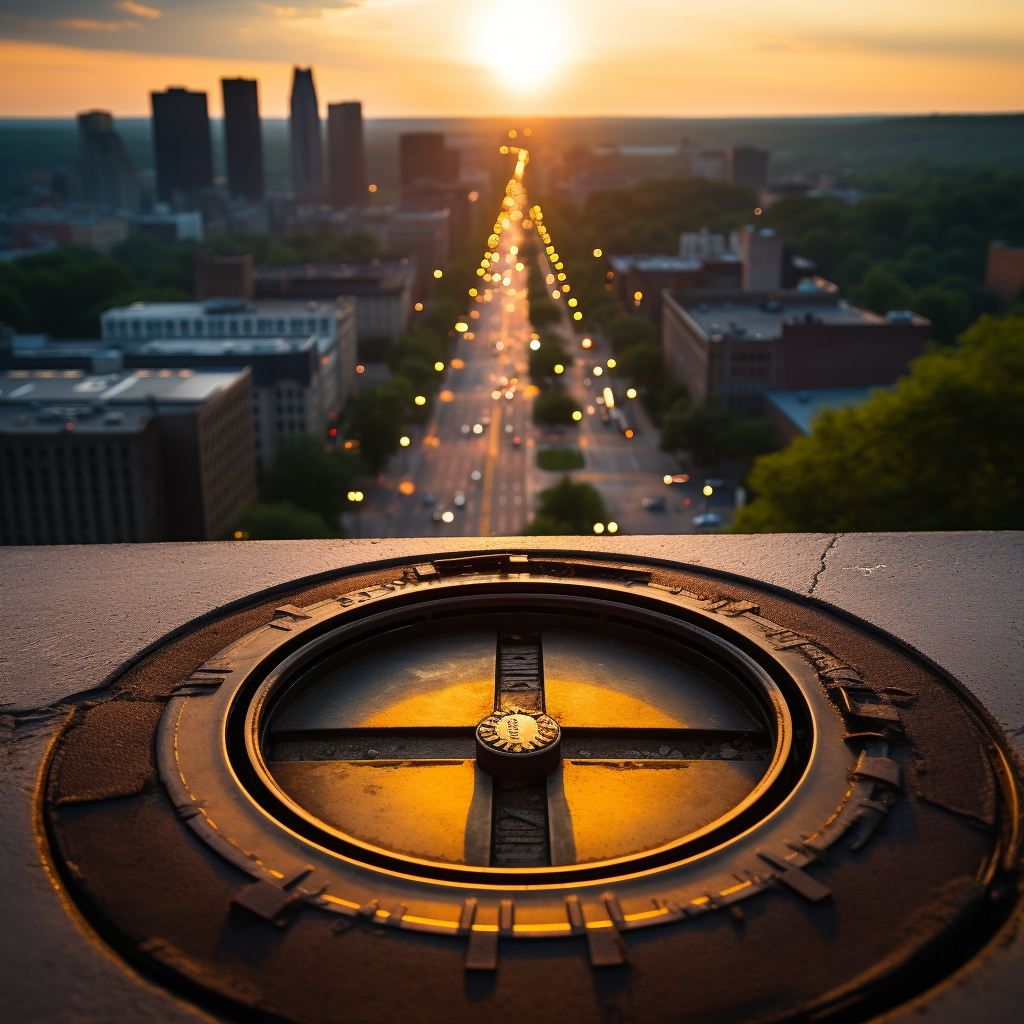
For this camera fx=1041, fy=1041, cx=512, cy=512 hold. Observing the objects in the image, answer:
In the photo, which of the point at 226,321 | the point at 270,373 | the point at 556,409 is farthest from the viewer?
the point at 226,321

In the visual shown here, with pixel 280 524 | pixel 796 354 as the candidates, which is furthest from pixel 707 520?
pixel 280 524

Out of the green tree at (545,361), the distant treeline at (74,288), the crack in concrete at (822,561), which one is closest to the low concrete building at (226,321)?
the green tree at (545,361)

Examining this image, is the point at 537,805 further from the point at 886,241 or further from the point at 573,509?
the point at 886,241

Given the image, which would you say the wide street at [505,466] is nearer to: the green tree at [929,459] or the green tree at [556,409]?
the green tree at [556,409]

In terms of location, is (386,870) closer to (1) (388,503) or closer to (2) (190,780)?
(2) (190,780)

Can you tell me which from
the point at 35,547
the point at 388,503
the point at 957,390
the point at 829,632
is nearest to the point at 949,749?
the point at 829,632

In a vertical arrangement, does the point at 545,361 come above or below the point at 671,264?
below
